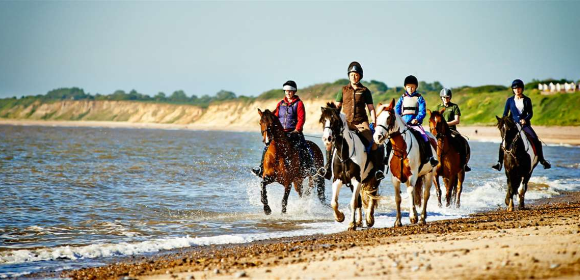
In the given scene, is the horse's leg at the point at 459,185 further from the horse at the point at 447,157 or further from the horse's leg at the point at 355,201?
the horse's leg at the point at 355,201

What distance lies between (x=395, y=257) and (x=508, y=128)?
7.17m

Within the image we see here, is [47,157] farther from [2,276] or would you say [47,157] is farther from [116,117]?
[116,117]

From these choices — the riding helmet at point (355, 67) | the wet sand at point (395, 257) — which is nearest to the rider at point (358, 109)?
the riding helmet at point (355, 67)

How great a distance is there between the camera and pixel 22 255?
10.3 meters

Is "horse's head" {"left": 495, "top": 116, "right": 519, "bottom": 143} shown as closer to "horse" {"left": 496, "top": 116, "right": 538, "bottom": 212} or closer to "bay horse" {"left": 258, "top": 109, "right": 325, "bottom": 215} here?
"horse" {"left": 496, "top": 116, "right": 538, "bottom": 212}

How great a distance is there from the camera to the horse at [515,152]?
14.2 m

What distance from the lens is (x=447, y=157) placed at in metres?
15.2

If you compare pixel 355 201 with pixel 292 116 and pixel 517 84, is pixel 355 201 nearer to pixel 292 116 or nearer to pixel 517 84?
pixel 292 116

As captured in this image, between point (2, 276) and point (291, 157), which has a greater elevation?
point (291, 157)

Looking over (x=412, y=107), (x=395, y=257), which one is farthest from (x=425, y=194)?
(x=395, y=257)

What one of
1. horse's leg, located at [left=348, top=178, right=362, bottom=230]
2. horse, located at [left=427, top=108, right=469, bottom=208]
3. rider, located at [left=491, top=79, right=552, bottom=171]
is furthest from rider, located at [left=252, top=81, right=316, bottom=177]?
rider, located at [left=491, top=79, right=552, bottom=171]

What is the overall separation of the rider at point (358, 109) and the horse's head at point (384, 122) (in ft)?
1.86

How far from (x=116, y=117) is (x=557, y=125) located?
137 m

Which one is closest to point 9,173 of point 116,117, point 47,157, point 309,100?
point 47,157
